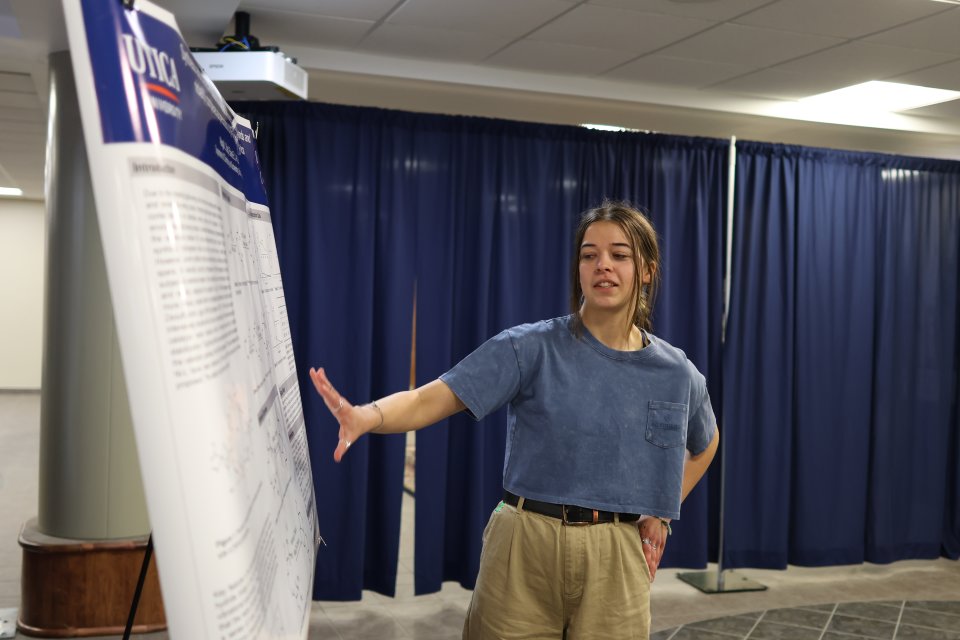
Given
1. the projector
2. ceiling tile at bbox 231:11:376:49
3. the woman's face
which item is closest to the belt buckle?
the woman's face

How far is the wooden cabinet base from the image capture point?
3836 mm

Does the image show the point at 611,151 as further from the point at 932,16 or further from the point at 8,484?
the point at 8,484

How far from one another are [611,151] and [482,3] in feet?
4.89

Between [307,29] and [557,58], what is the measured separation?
1212 mm

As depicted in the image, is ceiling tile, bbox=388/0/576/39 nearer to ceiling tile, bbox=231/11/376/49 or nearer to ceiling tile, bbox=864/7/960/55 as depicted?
ceiling tile, bbox=231/11/376/49

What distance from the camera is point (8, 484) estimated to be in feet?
22.5

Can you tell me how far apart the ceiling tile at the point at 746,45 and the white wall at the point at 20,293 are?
35.5ft

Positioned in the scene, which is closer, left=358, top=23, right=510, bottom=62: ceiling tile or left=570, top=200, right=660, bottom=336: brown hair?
left=570, top=200, right=660, bottom=336: brown hair

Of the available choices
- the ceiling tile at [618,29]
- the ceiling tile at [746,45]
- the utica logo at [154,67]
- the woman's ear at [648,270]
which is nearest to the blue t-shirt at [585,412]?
the woman's ear at [648,270]

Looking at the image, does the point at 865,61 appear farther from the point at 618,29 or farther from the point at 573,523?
the point at 573,523

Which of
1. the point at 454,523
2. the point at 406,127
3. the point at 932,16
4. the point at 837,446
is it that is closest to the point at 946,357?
the point at 837,446

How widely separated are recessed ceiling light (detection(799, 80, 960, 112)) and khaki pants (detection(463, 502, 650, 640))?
3852 millimetres

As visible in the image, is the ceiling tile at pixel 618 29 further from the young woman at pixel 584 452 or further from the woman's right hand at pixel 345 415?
the woman's right hand at pixel 345 415

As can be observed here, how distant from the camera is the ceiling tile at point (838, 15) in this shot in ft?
11.4
